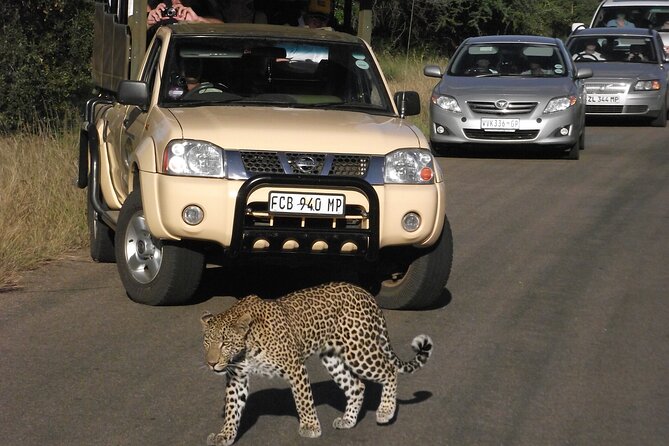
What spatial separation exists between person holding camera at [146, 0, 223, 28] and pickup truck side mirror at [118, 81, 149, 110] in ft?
10.8

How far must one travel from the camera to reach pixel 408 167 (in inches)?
303

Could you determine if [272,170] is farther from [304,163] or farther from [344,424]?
[344,424]

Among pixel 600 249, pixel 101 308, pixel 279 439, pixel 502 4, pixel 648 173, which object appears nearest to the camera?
pixel 279 439

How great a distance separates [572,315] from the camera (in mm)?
8133

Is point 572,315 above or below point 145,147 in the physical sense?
below

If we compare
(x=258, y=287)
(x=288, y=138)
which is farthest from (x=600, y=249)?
(x=288, y=138)

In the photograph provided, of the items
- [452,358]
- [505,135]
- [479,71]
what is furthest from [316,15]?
[452,358]

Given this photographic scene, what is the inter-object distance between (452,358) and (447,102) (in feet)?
32.8

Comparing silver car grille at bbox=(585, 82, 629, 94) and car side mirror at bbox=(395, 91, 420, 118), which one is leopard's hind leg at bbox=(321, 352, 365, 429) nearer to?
car side mirror at bbox=(395, 91, 420, 118)

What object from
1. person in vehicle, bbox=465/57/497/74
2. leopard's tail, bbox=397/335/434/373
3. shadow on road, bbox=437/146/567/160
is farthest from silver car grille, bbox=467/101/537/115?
leopard's tail, bbox=397/335/434/373

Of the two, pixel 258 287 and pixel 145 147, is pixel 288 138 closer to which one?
pixel 145 147

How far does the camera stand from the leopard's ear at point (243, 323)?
17.2ft

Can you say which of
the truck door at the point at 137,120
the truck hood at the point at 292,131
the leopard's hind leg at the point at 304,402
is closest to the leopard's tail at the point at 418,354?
the leopard's hind leg at the point at 304,402

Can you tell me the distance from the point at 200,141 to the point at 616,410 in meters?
2.74
